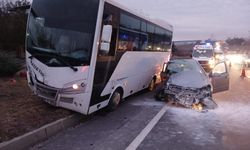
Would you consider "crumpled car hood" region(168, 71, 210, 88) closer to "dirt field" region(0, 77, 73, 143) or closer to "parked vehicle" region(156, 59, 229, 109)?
"parked vehicle" region(156, 59, 229, 109)

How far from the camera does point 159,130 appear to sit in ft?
27.9

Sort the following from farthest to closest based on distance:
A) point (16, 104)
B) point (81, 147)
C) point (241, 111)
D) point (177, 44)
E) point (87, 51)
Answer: point (177, 44)
point (241, 111)
point (16, 104)
point (87, 51)
point (81, 147)

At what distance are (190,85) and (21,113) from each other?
19.2 ft

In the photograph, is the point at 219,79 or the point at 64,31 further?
the point at 219,79

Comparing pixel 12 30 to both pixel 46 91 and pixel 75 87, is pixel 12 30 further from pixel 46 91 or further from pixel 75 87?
pixel 75 87

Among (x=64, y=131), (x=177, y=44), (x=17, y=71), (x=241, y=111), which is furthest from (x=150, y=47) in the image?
(x=177, y=44)

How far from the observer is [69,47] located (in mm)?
8688

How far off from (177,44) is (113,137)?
48656mm

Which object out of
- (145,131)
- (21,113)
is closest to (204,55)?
(145,131)

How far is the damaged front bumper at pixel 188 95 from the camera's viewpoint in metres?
11.8

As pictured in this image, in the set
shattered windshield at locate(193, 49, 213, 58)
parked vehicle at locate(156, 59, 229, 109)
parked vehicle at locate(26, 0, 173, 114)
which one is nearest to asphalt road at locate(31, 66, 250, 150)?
parked vehicle at locate(156, 59, 229, 109)

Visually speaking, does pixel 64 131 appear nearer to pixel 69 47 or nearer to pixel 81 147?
pixel 81 147

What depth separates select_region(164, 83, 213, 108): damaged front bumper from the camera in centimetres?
1184

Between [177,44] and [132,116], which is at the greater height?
[177,44]
